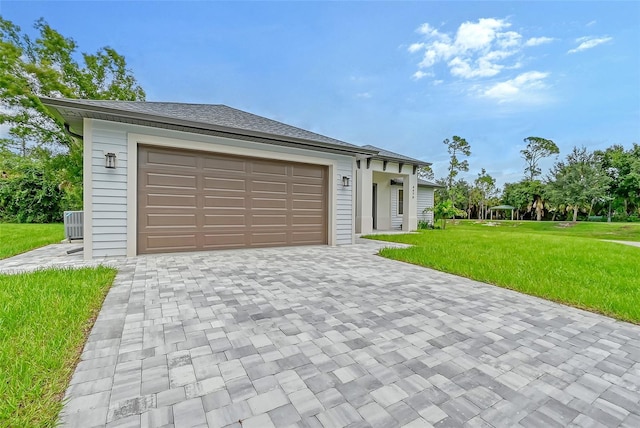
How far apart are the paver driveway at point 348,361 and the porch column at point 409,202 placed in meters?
10.4

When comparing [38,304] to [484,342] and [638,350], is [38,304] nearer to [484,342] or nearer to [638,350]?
[484,342]

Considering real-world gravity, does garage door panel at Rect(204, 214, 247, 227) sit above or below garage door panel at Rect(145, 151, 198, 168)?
below

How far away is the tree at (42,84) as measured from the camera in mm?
11227

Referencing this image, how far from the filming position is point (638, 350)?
84.4 inches

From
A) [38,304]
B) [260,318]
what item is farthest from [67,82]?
[260,318]

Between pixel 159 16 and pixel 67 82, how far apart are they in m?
7.01

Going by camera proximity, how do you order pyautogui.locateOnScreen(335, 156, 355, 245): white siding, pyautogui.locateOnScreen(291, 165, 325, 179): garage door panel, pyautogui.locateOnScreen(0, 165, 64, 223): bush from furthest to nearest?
pyautogui.locateOnScreen(0, 165, 64, 223): bush < pyautogui.locateOnScreen(335, 156, 355, 245): white siding < pyautogui.locateOnScreen(291, 165, 325, 179): garage door panel

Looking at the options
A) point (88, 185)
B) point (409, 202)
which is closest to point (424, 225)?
point (409, 202)

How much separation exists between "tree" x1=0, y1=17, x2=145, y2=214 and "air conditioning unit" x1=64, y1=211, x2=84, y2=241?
5060 mm

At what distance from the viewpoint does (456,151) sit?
3092 centimetres

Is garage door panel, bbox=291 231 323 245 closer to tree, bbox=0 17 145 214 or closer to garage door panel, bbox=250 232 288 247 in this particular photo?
garage door panel, bbox=250 232 288 247

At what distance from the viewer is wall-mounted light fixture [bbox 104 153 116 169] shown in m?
5.33

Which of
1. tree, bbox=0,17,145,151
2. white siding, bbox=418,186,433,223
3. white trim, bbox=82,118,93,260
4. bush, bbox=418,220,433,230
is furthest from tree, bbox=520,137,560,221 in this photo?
tree, bbox=0,17,145,151

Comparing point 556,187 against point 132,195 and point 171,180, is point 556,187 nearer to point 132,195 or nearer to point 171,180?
point 171,180
